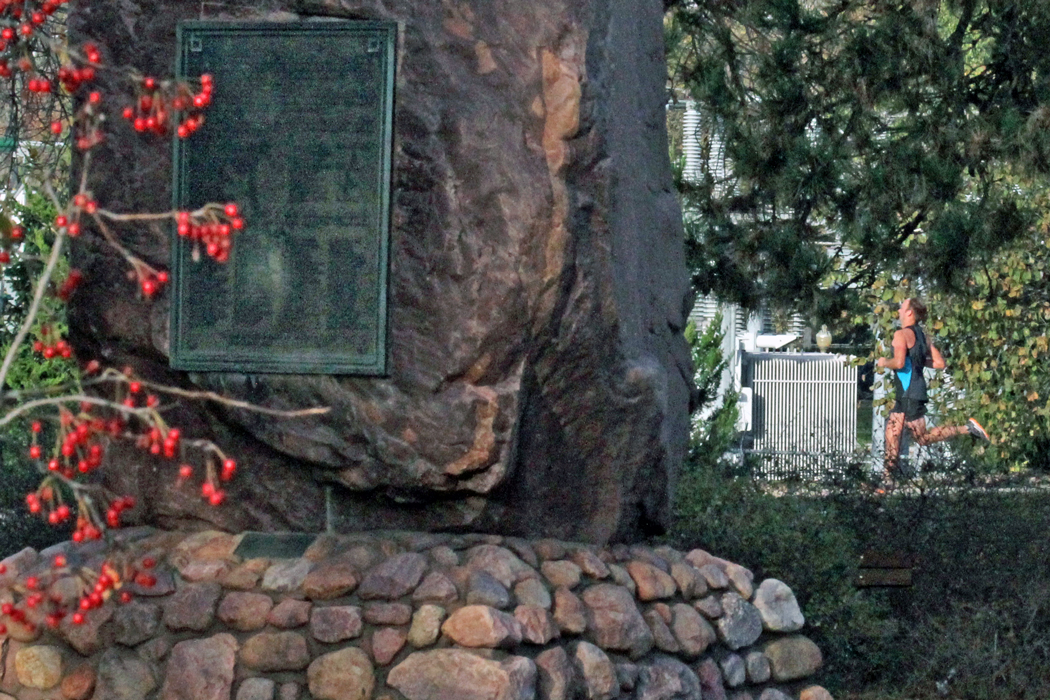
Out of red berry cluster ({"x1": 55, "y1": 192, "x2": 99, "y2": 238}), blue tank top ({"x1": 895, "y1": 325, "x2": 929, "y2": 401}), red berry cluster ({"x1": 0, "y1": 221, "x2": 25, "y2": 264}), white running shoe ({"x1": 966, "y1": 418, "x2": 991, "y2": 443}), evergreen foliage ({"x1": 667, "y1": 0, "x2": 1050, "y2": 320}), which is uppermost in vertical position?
evergreen foliage ({"x1": 667, "y1": 0, "x2": 1050, "y2": 320})

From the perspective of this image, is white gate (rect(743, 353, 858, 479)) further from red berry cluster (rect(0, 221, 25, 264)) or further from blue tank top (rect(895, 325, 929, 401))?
red berry cluster (rect(0, 221, 25, 264))

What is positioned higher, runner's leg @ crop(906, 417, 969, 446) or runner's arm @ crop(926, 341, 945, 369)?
runner's arm @ crop(926, 341, 945, 369)

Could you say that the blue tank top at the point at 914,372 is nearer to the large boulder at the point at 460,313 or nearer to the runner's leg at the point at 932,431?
the runner's leg at the point at 932,431

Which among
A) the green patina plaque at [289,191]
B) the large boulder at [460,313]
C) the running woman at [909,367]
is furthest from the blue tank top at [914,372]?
the green patina plaque at [289,191]

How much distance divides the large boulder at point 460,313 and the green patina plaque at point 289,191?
7cm

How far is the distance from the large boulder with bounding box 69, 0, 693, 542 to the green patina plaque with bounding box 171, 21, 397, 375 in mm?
71

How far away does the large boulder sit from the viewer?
17.2ft

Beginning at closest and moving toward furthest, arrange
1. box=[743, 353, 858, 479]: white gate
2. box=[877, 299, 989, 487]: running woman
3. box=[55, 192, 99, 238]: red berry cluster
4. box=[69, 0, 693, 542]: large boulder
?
box=[55, 192, 99, 238]: red berry cluster < box=[69, 0, 693, 542]: large boulder < box=[877, 299, 989, 487]: running woman < box=[743, 353, 858, 479]: white gate

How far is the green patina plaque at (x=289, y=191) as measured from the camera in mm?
5336

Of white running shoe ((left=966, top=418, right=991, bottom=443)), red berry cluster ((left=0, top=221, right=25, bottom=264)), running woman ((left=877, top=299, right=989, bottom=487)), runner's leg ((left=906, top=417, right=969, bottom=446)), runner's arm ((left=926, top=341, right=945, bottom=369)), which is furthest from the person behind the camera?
white running shoe ((left=966, top=418, right=991, bottom=443))

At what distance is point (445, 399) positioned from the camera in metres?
5.25

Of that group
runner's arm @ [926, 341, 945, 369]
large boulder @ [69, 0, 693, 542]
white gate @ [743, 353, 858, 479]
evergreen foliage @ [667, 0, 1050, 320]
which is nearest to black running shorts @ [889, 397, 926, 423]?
runner's arm @ [926, 341, 945, 369]

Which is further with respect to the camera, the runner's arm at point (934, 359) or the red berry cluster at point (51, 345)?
the runner's arm at point (934, 359)

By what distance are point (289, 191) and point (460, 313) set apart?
79cm
